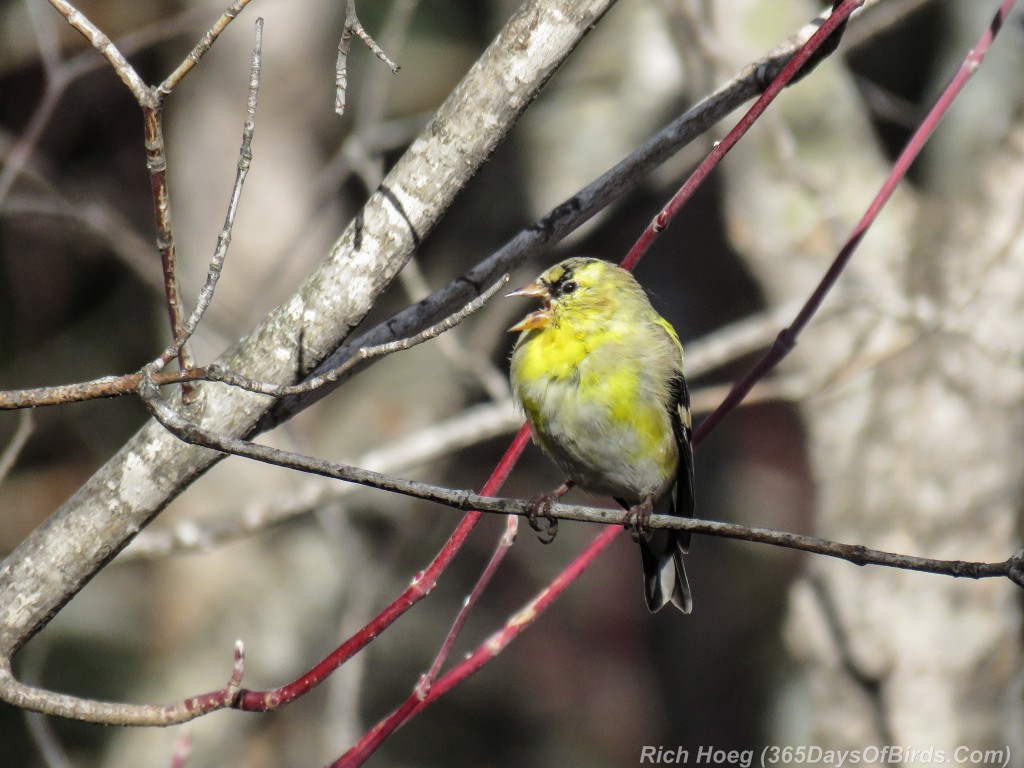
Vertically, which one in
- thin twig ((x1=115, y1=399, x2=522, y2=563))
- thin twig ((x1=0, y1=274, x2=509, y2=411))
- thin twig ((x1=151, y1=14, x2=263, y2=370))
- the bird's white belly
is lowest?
thin twig ((x1=0, y1=274, x2=509, y2=411))

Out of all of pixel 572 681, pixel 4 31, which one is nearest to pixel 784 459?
pixel 572 681

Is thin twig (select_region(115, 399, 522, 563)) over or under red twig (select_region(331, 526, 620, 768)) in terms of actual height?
over

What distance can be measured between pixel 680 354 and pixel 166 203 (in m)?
1.87

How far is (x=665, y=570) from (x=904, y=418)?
2.32m

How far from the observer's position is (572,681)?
30.6 ft

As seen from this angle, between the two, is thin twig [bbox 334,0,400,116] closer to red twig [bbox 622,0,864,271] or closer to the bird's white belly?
red twig [bbox 622,0,864,271]

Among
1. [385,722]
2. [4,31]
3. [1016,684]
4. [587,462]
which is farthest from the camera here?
[4,31]

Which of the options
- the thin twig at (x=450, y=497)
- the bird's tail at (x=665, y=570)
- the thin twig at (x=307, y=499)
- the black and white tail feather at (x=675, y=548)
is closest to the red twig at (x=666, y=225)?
the thin twig at (x=450, y=497)

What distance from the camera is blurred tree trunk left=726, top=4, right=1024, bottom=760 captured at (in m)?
4.75

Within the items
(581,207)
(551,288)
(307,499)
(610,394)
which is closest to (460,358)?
(307,499)

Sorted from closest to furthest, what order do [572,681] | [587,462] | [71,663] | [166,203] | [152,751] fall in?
[166,203]
[587,462]
[152,751]
[71,663]
[572,681]

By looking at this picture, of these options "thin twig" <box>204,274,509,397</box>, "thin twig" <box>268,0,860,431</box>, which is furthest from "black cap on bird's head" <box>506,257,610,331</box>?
"thin twig" <box>204,274,509,397</box>

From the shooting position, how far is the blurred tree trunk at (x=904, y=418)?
15.6 feet

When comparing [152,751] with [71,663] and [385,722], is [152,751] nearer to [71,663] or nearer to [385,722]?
[71,663]
